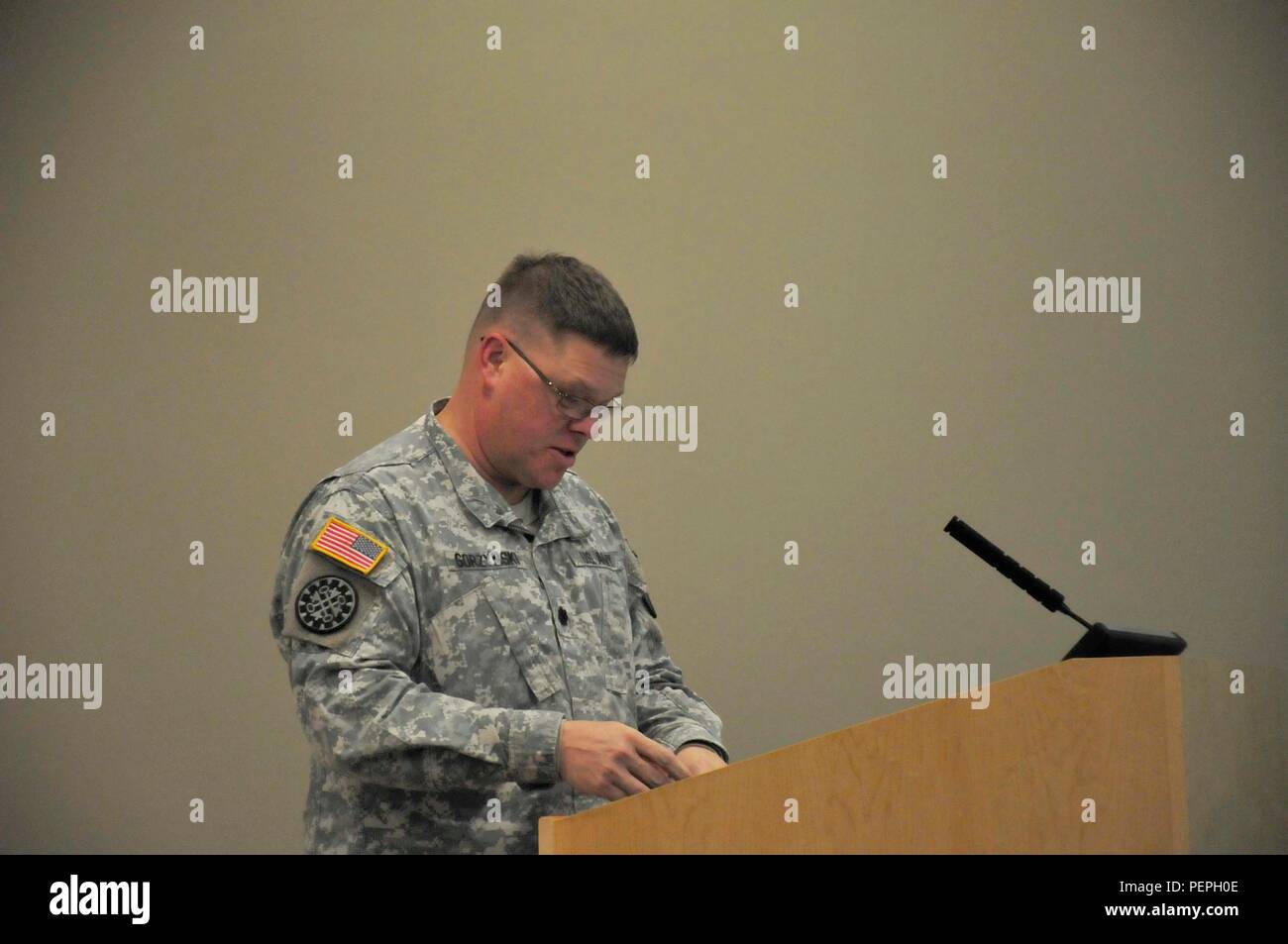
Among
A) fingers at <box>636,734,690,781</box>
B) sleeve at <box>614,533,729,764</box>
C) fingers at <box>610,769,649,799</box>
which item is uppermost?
sleeve at <box>614,533,729,764</box>

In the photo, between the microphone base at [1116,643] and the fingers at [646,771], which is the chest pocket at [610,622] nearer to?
the fingers at [646,771]

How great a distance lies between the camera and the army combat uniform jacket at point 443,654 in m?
1.56

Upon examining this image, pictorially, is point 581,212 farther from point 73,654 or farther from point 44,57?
point 73,654

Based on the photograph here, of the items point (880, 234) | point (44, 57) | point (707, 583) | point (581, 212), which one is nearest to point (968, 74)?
point (880, 234)

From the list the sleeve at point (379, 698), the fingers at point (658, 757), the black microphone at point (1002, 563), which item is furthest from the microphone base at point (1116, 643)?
the sleeve at point (379, 698)

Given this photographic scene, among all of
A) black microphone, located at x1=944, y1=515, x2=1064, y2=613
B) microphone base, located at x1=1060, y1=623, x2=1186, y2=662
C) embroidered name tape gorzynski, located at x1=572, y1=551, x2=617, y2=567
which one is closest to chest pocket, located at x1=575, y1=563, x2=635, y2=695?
embroidered name tape gorzynski, located at x1=572, y1=551, x2=617, y2=567

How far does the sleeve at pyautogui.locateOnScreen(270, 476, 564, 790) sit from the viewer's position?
1.54 metres

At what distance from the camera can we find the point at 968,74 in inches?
129

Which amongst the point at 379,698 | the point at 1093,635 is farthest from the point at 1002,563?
the point at 379,698

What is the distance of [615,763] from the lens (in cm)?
148

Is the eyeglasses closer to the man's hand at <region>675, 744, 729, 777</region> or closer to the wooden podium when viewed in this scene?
the man's hand at <region>675, 744, 729, 777</region>

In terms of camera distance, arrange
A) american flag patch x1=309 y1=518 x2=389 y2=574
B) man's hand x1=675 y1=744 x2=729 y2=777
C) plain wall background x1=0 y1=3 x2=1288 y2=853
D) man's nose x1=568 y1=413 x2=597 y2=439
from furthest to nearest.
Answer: plain wall background x1=0 y1=3 x2=1288 y2=853 → man's nose x1=568 y1=413 x2=597 y2=439 → man's hand x1=675 y1=744 x2=729 y2=777 → american flag patch x1=309 y1=518 x2=389 y2=574

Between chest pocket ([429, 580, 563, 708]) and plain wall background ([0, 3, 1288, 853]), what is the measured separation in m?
1.36

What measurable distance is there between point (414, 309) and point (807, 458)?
1.05 metres
